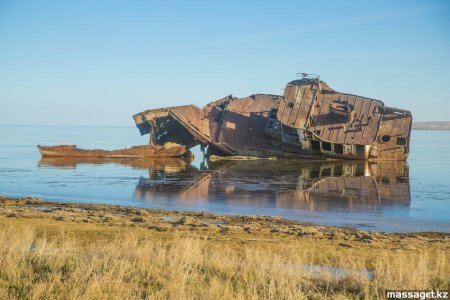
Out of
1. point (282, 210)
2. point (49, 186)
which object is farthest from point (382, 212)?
point (49, 186)

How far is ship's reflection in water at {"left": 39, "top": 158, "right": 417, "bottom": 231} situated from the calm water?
3 cm

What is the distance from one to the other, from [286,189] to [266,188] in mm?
857

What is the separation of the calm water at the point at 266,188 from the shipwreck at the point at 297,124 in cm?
162

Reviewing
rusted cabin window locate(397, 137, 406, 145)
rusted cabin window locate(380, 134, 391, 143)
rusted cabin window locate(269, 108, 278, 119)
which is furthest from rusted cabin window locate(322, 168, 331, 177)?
rusted cabin window locate(397, 137, 406, 145)

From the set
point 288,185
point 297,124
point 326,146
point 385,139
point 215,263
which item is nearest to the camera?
point 215,263

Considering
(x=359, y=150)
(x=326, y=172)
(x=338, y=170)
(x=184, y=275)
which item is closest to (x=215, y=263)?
(x=184, y=275)

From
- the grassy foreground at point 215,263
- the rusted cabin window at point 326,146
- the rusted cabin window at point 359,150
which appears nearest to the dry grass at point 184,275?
the grassy foreground at point 215,263

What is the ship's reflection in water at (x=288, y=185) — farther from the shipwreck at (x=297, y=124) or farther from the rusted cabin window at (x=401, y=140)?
the rusted cabin window at (x=401, y=140)

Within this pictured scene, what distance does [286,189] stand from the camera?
71.2 ft

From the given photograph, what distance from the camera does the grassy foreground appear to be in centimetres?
643

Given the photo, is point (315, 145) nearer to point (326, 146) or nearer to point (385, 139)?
point (326, 146)

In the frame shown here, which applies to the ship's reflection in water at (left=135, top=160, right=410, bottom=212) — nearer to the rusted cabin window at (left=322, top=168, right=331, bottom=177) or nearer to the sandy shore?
the rusted cabin window at (left=322, top=168, right=331, bottom=177)

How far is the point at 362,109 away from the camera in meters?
33.9

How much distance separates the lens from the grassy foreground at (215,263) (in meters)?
6.43
